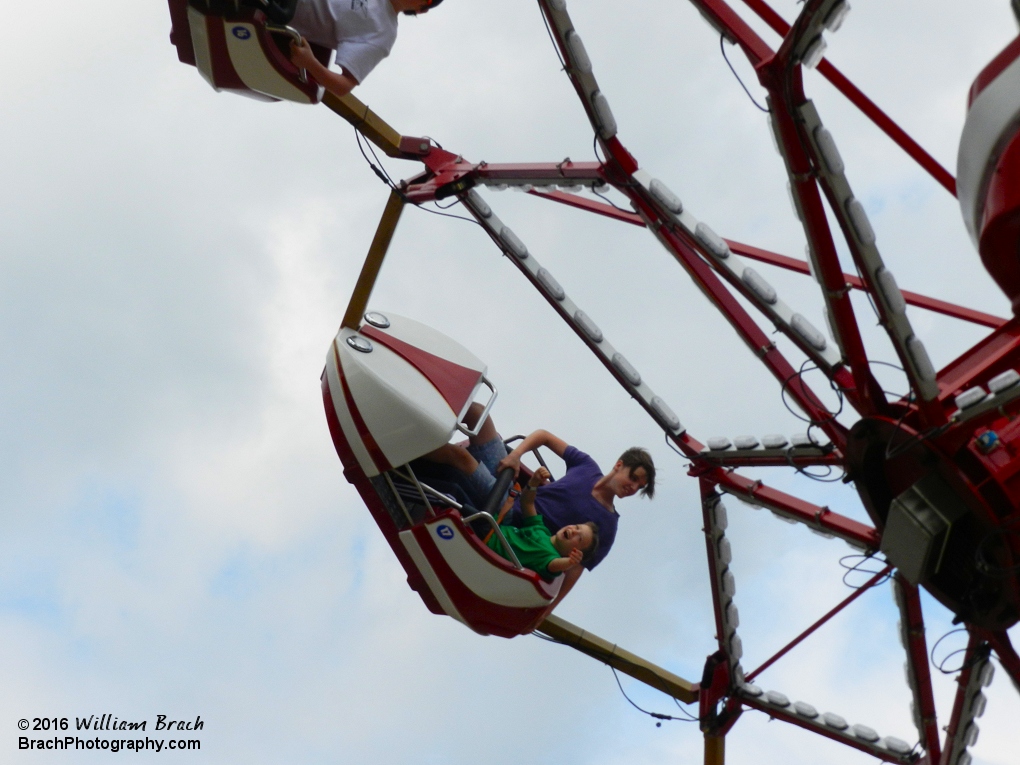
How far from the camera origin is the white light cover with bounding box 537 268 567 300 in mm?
12750

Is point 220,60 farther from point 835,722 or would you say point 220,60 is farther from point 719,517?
point 835,722

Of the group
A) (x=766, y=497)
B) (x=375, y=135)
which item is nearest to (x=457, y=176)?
(x=375, y=135)

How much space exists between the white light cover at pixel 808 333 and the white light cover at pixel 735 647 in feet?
13.7

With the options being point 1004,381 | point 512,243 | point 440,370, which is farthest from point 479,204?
point 1004,381

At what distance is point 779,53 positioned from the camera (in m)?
8.73

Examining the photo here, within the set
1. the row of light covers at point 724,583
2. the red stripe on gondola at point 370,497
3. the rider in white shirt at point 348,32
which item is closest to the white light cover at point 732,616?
the row of light covers at point 724,583

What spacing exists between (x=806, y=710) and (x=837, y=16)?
6.95 meters

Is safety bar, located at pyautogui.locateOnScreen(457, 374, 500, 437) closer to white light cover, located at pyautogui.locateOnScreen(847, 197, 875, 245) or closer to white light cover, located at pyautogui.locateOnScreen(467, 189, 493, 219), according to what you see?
white light cover, located at pyautogui.locateOnScreen(467, 189, 493, 219)

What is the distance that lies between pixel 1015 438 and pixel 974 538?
2.32ft

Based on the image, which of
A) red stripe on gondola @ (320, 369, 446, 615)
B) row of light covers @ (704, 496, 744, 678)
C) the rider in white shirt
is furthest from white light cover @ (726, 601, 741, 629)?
the rider in white shirt

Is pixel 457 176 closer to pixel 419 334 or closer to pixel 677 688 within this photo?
pixel 419 334

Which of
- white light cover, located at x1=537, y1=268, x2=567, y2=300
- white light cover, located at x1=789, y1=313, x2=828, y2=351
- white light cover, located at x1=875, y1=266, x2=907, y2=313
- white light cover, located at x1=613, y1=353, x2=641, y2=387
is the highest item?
white light cover, located at x1=537, y1=268, x2=567, y2=300

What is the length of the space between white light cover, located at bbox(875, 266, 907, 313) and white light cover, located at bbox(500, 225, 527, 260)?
430cm

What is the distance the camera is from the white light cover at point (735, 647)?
13.5m
